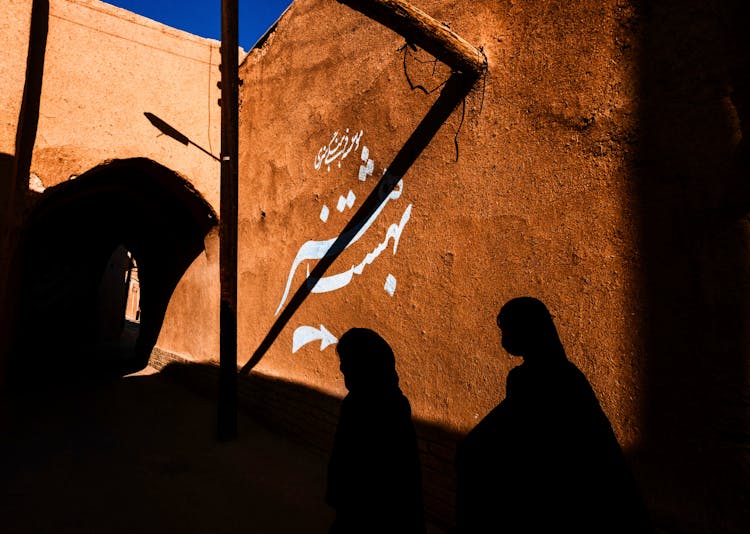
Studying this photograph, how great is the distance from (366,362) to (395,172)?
84.7 inches

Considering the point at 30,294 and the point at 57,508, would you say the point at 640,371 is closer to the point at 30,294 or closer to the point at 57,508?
the point at 57,508

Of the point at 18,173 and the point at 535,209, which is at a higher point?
the point at 535,209

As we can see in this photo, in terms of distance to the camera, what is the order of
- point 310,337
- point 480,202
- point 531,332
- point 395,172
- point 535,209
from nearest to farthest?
1. point 531,332
2. point 535,209
3. point 480,202
4. point 395,172
5. point 310,337

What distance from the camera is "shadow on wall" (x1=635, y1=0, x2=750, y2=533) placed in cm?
190

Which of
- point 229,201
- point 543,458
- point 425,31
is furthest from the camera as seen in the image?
point 229,201

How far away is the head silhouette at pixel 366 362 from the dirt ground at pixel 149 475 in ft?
5.03

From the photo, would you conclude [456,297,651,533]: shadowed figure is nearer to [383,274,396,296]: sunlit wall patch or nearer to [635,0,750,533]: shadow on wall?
[635,0,750,533]: shadow on wall

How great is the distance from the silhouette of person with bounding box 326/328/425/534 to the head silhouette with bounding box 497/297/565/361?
0.53 meters

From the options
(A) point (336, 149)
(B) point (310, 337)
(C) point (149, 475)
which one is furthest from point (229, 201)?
(C) point (149, 475)

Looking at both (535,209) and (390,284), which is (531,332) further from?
(390,284)

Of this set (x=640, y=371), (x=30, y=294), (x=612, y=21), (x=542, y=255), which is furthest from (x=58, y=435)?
(x=30, y=294)

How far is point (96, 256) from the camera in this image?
1316cm

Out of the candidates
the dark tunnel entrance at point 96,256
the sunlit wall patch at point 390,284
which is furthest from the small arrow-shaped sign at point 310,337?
the dark tunnel entrance at point 96,256

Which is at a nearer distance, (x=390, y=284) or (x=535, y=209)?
(x=535, y=209)
